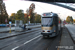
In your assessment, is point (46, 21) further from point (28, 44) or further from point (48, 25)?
point (28, 44)

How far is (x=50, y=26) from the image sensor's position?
49.5 ft

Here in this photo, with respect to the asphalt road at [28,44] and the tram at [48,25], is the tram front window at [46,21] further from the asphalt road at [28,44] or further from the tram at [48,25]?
the asphalt road at [28,44]

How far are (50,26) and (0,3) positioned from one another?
54074 mm

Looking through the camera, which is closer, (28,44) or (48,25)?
(28,44)

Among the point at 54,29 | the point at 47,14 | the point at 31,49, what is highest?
the point at 47,14

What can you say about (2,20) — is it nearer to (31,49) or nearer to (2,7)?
(2,7)

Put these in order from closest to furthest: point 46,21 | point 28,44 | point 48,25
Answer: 1. point 28,44
2. point 48,25
3. point 46,21

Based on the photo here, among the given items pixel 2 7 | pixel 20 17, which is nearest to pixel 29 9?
pixel 20 17

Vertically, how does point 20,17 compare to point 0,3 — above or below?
below

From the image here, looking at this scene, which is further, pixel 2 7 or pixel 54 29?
pixel 2 7

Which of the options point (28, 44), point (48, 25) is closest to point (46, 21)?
point (48, 25)

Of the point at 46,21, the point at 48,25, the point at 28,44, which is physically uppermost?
the point at 46,21

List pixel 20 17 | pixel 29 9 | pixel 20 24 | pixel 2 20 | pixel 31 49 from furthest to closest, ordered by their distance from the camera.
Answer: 1. pixel 20 17
2. pixel 29 9
3. pixel 2 20
4. pixel 20 24
5. pixel 31 49

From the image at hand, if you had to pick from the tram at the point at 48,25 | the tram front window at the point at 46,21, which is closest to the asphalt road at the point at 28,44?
the tram at the point at 48,25
